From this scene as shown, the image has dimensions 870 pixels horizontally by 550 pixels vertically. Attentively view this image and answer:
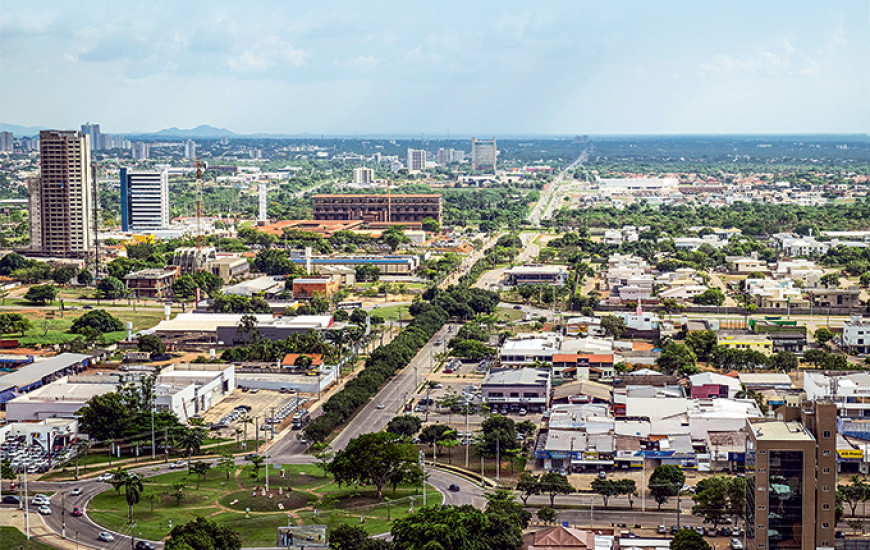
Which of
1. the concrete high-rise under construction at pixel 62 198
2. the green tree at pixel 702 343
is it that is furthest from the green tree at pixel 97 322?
the green tree at pixel 702 343

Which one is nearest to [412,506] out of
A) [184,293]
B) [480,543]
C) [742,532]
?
[480,543]

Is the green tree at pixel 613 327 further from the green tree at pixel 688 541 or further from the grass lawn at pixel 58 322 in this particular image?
the green tree at pixel 688 541

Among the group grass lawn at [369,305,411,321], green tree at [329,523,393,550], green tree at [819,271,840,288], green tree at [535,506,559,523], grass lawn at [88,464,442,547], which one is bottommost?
grass lawn at [88,464,442,547]

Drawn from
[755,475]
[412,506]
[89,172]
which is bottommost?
[412,506]

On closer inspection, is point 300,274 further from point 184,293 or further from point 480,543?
point 480,543

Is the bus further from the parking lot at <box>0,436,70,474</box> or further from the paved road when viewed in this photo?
the paved road

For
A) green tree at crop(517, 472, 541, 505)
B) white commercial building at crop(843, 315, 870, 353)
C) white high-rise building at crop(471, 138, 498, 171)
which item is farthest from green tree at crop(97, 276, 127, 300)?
white high-rise building at crop(471, 138, 498, 171)

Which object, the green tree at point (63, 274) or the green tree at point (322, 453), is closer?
the green tree at point (322, 453)
